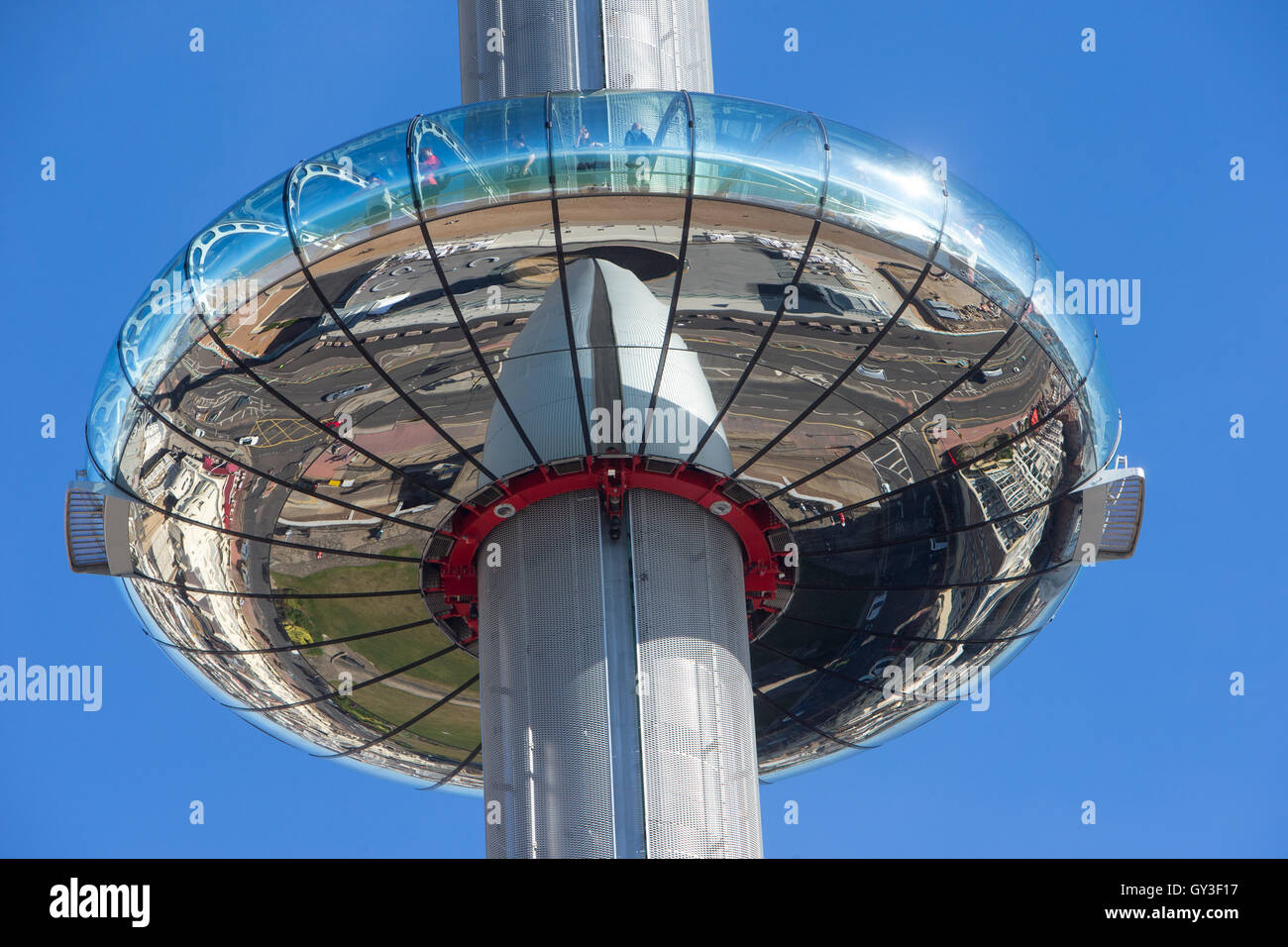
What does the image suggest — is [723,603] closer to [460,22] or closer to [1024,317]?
[1024,317]

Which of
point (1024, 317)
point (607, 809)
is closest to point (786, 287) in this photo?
point (1024, 317)

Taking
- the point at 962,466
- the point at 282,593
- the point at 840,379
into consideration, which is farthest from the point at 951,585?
the point at 282,593

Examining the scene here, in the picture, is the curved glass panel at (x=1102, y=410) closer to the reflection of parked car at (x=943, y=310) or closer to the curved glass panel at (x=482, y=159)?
the reflection of parked car at (x=943, y=310)

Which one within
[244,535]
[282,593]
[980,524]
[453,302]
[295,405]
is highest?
[453,302]

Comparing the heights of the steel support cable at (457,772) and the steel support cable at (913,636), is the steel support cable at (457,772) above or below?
below

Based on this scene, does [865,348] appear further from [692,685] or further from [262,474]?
[262,474]

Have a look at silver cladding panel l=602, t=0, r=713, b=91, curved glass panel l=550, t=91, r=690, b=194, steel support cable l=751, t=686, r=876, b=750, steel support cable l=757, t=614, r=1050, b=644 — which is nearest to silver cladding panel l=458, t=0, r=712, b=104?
silver cladding panel l=602, t=0, r=713, b=91

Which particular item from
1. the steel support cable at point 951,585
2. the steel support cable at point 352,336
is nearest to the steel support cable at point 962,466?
the steel support cable at point 951,585
